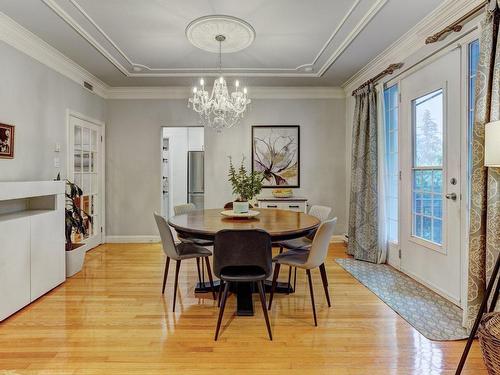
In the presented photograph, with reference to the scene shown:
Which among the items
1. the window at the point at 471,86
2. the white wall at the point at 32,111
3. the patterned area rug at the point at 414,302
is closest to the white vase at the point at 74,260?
the white wall at the point at 32,111

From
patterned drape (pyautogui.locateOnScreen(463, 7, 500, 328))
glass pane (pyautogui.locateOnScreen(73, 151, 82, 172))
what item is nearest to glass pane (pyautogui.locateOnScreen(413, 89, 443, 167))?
patterned drape (pyautogui.locateOnScreen(463, 7, 500, 328))

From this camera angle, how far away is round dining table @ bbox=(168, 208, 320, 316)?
95.3 inches

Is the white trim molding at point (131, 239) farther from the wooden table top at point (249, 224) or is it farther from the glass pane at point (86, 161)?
the wooden table top at point (249, 224)

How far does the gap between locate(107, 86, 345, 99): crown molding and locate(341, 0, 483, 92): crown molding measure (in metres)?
0.69

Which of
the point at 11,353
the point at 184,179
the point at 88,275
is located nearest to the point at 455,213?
the point at 11,353

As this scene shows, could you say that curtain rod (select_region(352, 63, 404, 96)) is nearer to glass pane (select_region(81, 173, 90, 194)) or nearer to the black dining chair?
the black dining chair

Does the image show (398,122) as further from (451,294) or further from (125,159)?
(125,159)

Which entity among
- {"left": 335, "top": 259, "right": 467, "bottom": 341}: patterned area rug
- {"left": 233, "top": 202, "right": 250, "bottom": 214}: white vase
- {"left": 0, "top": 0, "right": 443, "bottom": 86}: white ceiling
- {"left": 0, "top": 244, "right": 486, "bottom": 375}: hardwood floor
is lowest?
{"left": 0, "top": 244, "right": 486, "bottom": 375}: hardwood floor

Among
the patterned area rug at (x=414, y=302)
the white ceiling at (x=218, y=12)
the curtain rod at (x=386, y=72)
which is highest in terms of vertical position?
the white ceiling at (x=218, y=12)

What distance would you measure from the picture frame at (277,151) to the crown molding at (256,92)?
52cm

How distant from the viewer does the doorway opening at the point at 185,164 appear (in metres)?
7.11

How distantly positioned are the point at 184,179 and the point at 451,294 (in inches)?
214

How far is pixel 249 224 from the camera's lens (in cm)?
267

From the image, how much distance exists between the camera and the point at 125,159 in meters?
5.39
